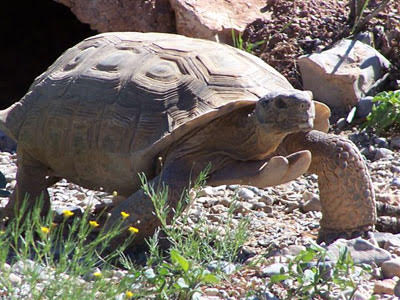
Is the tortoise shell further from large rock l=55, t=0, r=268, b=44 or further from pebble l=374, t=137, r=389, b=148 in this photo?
large rock l=55, t=0, r=268, b=44

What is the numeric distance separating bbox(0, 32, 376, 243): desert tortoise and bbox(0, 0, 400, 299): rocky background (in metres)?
0.30

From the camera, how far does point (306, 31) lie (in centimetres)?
737

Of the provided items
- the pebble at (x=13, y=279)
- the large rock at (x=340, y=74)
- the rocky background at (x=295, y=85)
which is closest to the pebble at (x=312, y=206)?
the rocky background at (x=295, y=85)

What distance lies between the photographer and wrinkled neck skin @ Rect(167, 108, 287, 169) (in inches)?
171

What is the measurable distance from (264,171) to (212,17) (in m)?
3.25

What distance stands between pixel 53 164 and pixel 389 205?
192 cm

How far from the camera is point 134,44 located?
15.6 feet

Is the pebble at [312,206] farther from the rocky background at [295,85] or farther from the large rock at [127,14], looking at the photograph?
the large rock at [127,14]

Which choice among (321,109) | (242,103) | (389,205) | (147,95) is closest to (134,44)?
(147,95)

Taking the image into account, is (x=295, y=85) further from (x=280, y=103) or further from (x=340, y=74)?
(x=280, y=103)

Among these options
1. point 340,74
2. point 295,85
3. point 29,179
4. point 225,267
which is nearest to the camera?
point 225,267

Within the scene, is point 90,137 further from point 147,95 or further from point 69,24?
point 69,24

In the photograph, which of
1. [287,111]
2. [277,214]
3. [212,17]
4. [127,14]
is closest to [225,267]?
[287,111]

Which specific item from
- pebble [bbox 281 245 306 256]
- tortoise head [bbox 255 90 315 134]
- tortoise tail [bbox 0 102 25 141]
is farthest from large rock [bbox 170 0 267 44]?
pebble [bbox 281 245 306 256]
